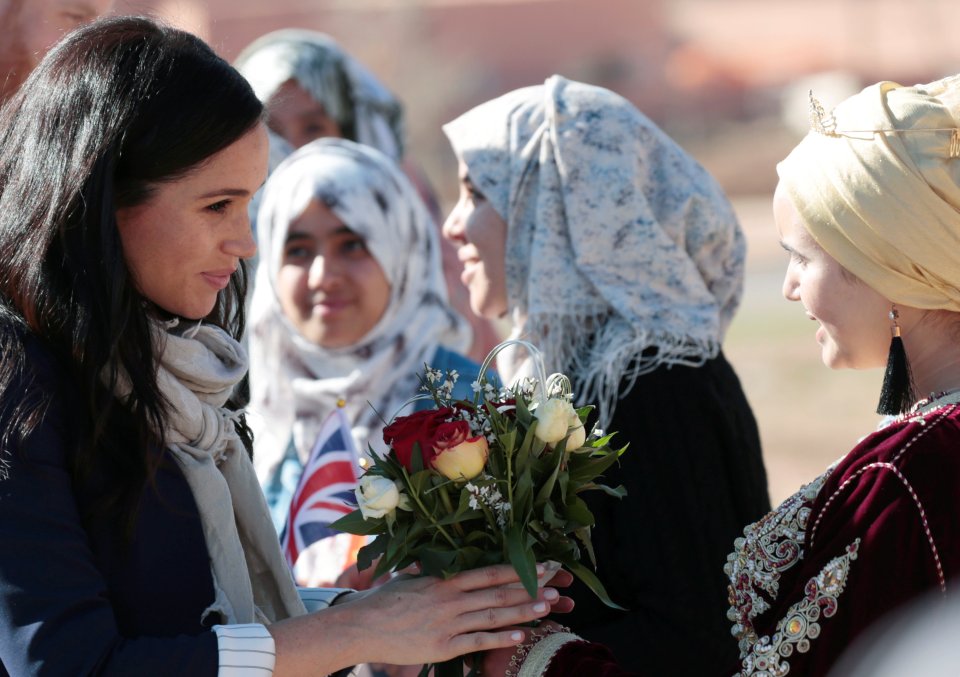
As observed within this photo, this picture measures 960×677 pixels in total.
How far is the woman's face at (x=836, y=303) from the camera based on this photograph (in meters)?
2.18

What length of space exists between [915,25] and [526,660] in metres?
31.5

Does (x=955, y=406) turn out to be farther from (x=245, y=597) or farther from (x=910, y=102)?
(x=245, y=597)

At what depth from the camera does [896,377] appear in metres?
2.16

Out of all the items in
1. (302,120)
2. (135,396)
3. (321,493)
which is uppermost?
(135,396)

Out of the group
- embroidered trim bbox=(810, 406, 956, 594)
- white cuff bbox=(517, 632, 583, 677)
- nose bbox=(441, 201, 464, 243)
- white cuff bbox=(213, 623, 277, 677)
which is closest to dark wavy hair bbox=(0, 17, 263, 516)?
white cuff bbox=(213, 623, 277, 677)

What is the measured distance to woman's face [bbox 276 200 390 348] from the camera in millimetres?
4125

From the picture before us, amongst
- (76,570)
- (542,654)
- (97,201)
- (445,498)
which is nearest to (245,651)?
(76,570)

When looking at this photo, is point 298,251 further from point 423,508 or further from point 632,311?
point 423,508

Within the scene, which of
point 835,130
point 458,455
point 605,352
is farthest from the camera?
point 605,352

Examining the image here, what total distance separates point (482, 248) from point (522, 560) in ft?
4.77

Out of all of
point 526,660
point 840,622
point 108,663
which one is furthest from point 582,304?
point 108,663

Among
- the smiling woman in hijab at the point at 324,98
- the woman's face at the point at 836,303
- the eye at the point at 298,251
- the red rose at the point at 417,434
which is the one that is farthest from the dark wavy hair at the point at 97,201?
the smiling woman in hijab at the point at 324,98

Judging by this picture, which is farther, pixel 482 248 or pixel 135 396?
pixel 482 248

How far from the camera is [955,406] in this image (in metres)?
2.08
